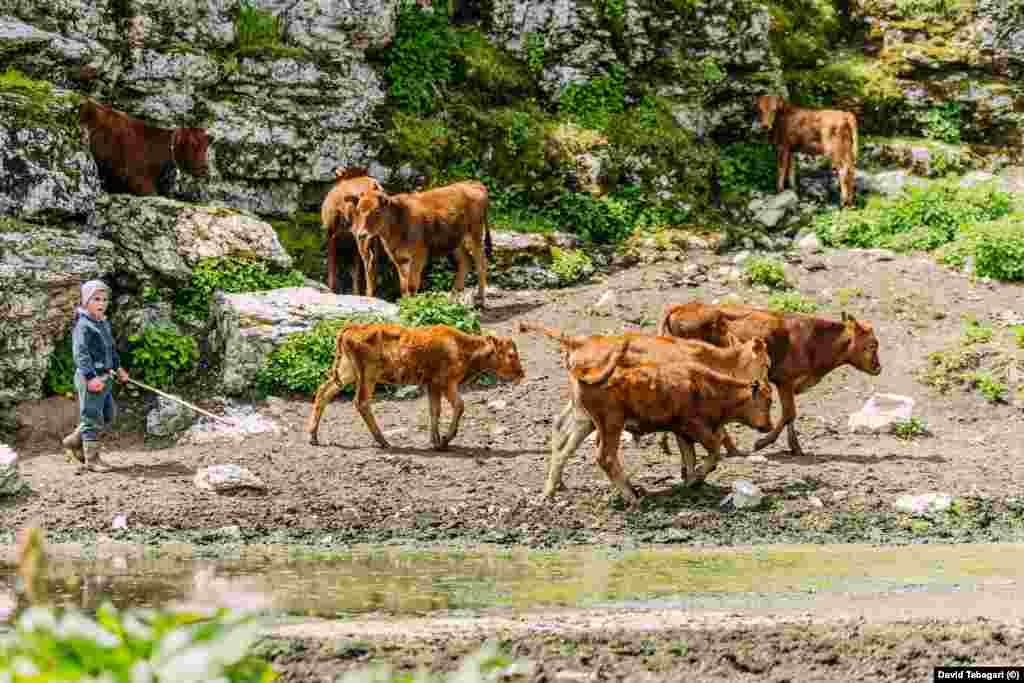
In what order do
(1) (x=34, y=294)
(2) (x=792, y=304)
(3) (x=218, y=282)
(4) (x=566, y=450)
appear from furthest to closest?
(2) (x=792, y=304)
(3) (x=218, y=282)
(1) (x=34, y=294)
(4) (x=566, y=450)

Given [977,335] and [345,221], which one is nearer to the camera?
[977,335]

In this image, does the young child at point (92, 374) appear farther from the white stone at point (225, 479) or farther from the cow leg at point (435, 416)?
the cow leg at point (435, 416)

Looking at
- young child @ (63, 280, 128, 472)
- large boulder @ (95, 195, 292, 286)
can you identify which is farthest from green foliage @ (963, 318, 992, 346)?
young child @ (63, 280, 128, 472)

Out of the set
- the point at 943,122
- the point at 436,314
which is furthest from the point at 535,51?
the point at 436,314

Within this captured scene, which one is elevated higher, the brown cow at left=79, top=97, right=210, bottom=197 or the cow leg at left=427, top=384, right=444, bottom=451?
the brown cow at left=79, top=97, right=210, bottom=197

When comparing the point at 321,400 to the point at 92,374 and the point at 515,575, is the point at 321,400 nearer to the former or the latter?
the point at 92,374

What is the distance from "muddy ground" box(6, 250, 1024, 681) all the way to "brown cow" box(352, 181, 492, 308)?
167 cm

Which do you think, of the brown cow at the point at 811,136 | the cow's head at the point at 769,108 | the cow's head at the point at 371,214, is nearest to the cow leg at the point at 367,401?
the cow's head at the point at 371,214

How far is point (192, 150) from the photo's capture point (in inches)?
738

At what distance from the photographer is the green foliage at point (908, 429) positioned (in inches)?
579

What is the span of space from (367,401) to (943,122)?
14275mm

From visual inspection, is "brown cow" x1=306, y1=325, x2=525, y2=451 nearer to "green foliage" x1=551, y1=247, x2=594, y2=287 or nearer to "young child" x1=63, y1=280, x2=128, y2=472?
"young child" x1=63, y1=280, x2=128, y2=472

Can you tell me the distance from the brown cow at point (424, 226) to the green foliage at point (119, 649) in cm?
1500

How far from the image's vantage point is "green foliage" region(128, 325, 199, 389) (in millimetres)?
15812
